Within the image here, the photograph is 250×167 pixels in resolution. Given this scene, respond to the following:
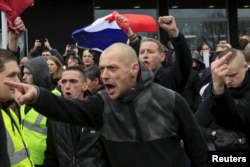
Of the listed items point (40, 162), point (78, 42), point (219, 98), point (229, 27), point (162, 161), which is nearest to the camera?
point (219, 98)

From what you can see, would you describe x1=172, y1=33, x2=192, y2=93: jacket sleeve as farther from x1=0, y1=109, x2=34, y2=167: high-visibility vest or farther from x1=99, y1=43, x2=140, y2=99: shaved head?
x1=0, y1=109, x2=34, y2=167: high-visibility vest

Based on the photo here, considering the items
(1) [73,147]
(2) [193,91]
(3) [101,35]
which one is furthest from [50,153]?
(3) [101,35]

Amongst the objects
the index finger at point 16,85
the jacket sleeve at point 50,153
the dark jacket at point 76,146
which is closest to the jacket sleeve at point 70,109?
the index finger at point 16,85

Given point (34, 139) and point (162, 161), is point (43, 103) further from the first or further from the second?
point (34, 139)

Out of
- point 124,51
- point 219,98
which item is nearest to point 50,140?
point 124,51

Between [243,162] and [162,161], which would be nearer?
[162,161]

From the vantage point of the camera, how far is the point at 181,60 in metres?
5.39

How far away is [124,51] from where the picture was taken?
159 inches

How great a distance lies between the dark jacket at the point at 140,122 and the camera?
3.93 metres

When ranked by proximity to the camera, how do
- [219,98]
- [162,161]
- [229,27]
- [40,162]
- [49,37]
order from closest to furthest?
[219,98] → [162,161] → [40,162] → [49,37] → [229,27]

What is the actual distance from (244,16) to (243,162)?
14.2 meters

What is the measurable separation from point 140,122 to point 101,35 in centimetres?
478

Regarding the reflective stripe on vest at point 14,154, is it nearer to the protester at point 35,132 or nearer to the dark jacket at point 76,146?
the dark jacket at point 76,146

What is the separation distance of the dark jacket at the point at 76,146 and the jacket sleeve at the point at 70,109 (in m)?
0.96
